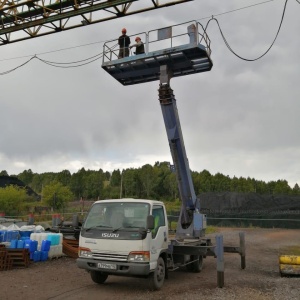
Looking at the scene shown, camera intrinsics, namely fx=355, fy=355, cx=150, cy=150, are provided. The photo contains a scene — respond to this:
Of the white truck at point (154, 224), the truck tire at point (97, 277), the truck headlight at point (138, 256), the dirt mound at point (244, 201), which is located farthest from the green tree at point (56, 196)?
the truck headlight at point (138, 256)

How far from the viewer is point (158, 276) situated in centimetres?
834

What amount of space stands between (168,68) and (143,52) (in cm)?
112

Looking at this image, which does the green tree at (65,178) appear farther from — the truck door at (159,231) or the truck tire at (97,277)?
the truck door at (159,231)

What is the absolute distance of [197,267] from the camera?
36.4 feet

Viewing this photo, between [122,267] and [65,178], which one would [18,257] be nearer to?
[122,267]

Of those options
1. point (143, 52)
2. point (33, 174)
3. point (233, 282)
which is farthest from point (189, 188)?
point (33, 174)

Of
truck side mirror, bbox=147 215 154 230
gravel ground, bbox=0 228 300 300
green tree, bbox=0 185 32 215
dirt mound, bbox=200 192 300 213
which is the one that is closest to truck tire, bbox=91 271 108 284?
gravel ground, bbox=0 228 300 300

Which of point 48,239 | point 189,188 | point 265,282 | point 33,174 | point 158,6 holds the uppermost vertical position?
point 33,174

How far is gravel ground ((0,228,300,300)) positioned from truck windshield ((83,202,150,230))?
1535 mm

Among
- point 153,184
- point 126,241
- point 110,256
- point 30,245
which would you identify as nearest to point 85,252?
point 110,256

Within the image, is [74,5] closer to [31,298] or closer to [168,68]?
[168,68]

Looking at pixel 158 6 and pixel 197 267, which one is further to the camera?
pixel 158 6

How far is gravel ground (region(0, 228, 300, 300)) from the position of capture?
26.1ft

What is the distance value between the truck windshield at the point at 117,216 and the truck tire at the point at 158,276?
3.82ft
